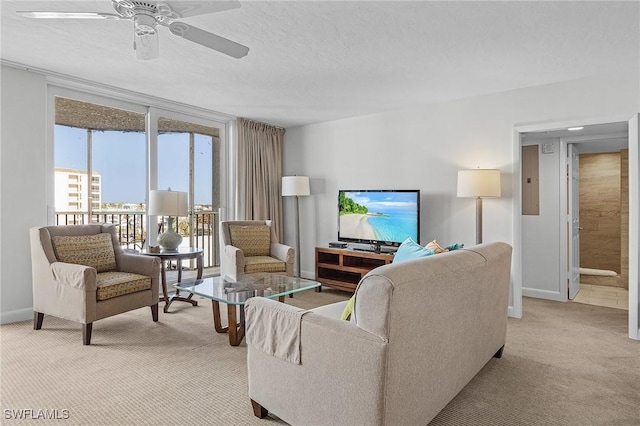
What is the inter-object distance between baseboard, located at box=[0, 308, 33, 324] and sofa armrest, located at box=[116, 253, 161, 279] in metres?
0.92

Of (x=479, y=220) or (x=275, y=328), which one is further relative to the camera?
(x=479, y=220)

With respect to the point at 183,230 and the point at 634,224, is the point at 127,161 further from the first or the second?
the point at 634,224

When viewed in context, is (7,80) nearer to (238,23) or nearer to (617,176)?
(238,23)

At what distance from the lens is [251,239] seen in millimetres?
4559

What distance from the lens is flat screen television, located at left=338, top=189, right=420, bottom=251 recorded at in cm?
445

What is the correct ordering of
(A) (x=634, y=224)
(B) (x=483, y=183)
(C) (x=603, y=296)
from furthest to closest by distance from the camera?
(C) (x=603, y=296), (B) (x=483, y=183), (A) (x=634, y=224)

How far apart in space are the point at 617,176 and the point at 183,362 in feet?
21.7

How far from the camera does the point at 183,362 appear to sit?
264cm

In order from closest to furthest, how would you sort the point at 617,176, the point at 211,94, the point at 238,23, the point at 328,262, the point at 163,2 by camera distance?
the point at 163,2 < the point at 238,23 < the point at 211,94 < the point at 328,262 < the point at 617,176

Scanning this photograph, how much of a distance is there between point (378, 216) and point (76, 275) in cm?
318

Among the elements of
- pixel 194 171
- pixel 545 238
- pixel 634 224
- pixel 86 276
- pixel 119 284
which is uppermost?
pixel 194 171

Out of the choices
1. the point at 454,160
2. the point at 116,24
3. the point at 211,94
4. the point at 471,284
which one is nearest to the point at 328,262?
the point at 454,160

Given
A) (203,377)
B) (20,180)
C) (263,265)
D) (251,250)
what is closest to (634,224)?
(263,265)

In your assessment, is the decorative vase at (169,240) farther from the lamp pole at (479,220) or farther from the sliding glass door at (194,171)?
the lamp pole at (479,220)
